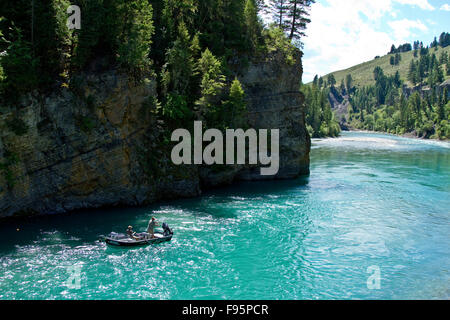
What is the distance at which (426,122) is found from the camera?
162 metres

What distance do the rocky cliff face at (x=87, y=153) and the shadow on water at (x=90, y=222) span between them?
4.37 ft

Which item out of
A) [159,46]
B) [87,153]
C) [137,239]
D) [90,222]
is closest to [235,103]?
[159,46]

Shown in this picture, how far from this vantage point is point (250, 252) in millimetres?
26484

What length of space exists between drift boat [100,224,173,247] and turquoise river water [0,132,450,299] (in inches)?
22.6

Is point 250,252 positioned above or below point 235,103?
below

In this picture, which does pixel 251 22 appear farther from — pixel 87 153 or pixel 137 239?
pixel 137 239

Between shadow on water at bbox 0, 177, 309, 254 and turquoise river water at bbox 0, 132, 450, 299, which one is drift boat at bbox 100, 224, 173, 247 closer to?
turquoise river water at bbox 0, 132, 450, 299

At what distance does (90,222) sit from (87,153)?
7134 mm

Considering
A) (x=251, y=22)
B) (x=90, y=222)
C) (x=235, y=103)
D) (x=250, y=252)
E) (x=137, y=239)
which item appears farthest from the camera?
(x=251, y=22)

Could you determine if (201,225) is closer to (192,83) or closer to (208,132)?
(208,132)

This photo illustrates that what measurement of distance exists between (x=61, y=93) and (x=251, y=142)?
26.6 metres

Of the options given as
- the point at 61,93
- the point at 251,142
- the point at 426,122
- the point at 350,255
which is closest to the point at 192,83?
the point at 251,142

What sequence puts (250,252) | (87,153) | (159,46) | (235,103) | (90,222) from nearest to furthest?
1. (250,252)
2. (90,222)
3. (87,153)
4. (159,46)
5. (235,103)

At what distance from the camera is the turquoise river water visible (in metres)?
21.2
